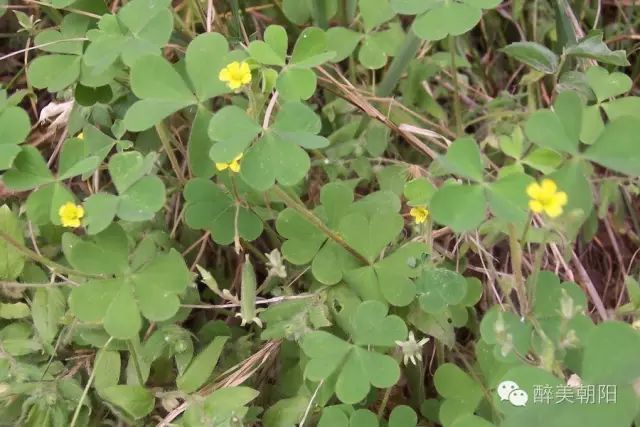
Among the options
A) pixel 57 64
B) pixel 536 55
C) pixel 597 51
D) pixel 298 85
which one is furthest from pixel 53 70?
pixel 597 51

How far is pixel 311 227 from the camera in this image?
1257 mm

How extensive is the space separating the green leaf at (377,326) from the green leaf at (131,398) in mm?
413

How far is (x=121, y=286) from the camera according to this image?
1.16 metres

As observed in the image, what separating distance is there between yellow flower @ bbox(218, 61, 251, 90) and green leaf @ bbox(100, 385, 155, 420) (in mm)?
573

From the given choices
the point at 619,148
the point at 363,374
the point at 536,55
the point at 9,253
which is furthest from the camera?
the point at 536,55

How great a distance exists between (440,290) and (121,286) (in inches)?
21.8

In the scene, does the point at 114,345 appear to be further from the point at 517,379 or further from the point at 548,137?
the point at 548,137

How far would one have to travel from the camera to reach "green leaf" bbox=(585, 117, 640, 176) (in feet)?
3.25

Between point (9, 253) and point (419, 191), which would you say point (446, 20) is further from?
point (9, 253)

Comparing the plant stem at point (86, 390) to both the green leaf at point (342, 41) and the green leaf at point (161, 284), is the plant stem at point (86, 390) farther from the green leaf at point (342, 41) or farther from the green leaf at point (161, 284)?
the green leaf at point (342, 41)

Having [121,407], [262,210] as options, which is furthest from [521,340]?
[121,407]

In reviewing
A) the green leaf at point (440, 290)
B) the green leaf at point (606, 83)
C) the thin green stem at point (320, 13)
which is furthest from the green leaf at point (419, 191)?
the thin green stem at point (320, 13)

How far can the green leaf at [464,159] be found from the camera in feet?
3.25

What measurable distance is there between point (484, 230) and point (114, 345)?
763mm
